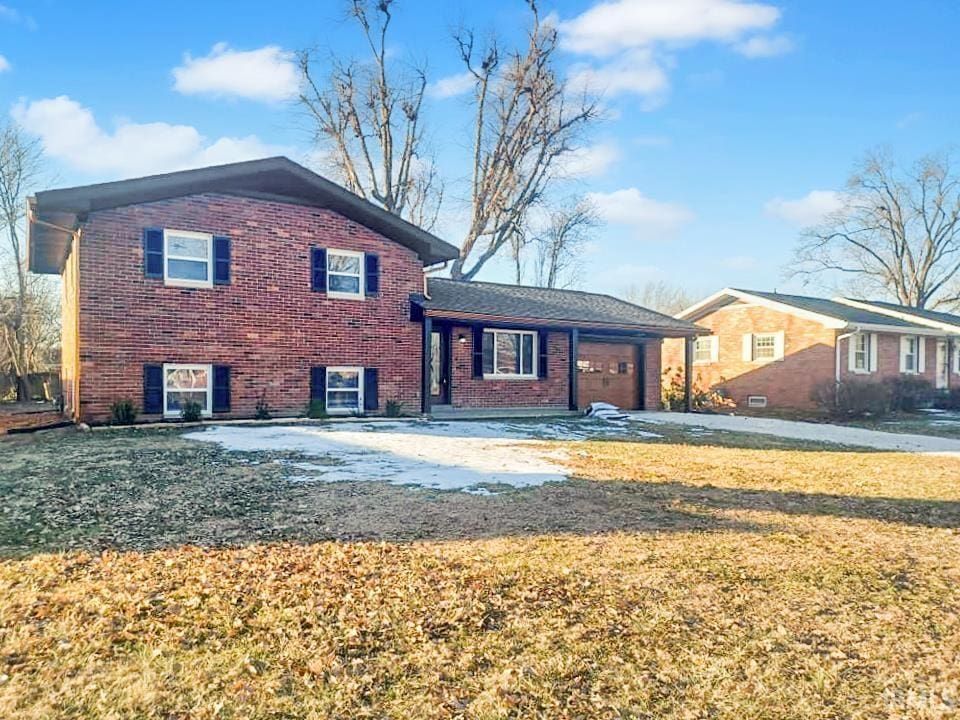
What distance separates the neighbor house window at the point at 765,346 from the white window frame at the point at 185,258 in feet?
62.0

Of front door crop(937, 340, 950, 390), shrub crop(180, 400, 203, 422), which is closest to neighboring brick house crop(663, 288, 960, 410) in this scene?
front door crop(937, 340, 950, 390)

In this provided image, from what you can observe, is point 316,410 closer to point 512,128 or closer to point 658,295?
point 512,128

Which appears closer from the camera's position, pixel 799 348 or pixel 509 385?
pixel 509 385

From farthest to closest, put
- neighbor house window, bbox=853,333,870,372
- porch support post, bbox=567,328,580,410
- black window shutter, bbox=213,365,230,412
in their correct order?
neighbor house window, bbox=853,333,870,372, porch support post, bbox=567,328,580,410, black window shutter, bbox=213,365,230,412

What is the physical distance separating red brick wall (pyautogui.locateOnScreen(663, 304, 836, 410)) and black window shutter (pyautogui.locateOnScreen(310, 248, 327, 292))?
15.4 metres

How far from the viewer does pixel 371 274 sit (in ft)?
46.5

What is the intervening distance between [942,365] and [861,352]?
20.3ft

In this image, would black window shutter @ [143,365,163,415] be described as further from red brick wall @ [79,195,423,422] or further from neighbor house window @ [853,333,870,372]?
neighbor house window @ [853,333,870,372]

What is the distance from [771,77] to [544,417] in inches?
365

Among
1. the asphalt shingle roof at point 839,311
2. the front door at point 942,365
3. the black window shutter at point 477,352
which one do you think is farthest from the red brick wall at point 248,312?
the front door at point 942,365

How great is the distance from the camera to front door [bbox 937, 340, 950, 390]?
→ 24.7m

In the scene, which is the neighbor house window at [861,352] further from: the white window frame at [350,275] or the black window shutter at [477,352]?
the white window frame at [350,275]

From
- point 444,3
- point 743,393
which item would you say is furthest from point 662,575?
point 444,3

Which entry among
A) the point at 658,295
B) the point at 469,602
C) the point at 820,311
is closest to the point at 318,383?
the point at 469,602
